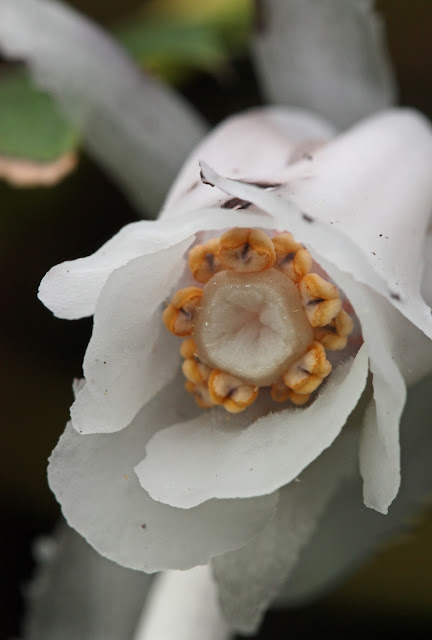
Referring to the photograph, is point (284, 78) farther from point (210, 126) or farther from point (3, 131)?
point (3, 131)

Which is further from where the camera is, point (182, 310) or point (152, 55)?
point (152, 55)

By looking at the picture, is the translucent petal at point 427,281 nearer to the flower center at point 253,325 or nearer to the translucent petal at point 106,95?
the flower center at point 253,325

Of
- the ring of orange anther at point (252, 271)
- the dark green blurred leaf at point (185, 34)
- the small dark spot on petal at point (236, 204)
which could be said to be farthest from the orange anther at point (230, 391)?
the dark green blurred leaf at point (185, 34)

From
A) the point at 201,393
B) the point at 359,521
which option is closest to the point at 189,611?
the point at 359,521

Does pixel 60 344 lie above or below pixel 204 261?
below

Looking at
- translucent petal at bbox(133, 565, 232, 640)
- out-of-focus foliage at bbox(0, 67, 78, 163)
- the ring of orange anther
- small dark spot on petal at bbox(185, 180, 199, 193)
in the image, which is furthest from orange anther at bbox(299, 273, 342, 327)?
out-of-focus foliage at bbox(0, 67, 78, 163)

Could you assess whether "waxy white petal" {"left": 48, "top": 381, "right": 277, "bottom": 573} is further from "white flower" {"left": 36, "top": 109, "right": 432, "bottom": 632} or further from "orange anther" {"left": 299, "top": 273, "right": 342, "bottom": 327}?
"orange anther" {"left": 299, "top": 273, "right": 342, "bottom": 327}

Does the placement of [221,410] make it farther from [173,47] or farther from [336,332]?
[173,47]

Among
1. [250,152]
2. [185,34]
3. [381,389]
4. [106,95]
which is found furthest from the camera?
[185,34]
